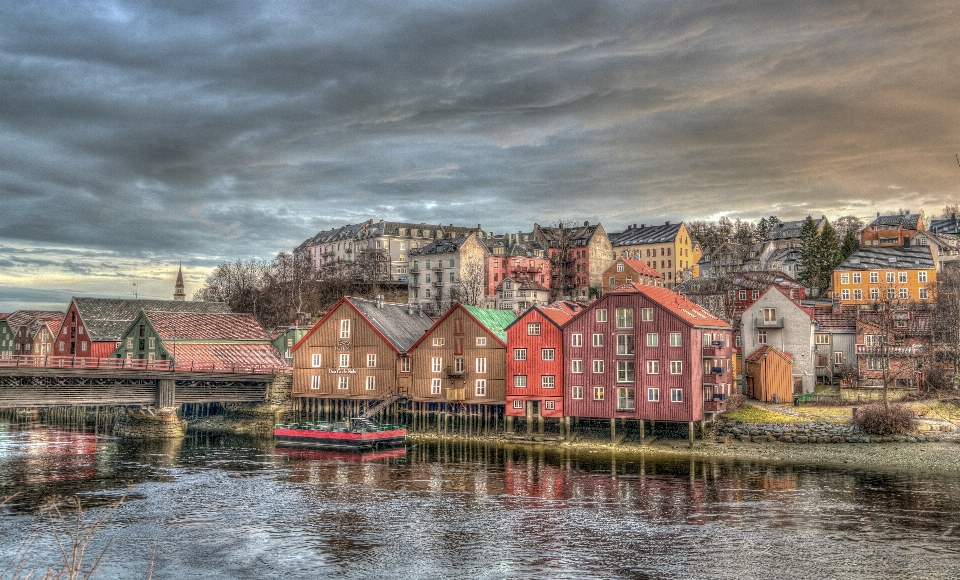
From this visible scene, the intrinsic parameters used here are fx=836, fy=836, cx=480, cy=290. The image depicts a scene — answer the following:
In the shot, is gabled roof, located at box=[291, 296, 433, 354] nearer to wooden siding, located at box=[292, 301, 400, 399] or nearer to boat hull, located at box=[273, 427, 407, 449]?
wooden siding, located at box=[292, 301, 400, 399]

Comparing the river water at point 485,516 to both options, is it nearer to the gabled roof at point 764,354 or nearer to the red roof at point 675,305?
the red roof at point 675,305

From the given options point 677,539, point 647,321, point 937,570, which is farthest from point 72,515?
point 647,321

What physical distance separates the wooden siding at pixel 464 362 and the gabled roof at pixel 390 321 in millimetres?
2163

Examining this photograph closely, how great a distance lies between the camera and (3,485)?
42.8 meters

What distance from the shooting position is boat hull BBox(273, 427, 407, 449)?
58625 millimetres

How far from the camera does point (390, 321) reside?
7406 centimetres

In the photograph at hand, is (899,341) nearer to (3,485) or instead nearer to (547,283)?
(3,485)

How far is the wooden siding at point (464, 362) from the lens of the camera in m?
65.5

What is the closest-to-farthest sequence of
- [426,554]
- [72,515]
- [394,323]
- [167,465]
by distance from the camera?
[426,554] → [72,515] → [167,465] → [394,323]

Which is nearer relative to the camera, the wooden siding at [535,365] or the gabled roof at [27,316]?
the wooden siding at [535,365]

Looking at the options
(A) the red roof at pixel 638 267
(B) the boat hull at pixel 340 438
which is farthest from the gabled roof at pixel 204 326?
(A) the red roof at pixel 638 267

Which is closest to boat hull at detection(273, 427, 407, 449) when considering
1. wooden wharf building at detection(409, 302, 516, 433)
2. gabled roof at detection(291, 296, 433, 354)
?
wooden wharf building at detection(409, 302, 516, 433)

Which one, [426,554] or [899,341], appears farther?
[899,341]

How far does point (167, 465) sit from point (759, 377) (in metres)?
42.5
